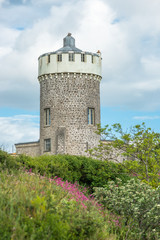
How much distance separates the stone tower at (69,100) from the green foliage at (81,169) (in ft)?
38.7

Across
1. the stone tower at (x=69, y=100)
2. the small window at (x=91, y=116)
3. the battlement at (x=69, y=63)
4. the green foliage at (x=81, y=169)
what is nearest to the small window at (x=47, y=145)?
the stone tower at (x=69, y=100)

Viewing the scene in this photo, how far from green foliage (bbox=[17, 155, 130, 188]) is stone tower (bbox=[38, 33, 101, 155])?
11795 millimetres

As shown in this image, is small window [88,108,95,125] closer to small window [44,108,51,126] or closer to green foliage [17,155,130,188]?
small window [44,108,51,126]

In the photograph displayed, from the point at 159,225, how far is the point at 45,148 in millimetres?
21099

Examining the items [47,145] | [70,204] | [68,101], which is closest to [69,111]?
[68,101]

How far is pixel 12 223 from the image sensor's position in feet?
21.7

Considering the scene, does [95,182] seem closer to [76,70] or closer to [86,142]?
[86,142]

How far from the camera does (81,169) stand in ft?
55.2

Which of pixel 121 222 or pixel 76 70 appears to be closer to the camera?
pixel 121 222

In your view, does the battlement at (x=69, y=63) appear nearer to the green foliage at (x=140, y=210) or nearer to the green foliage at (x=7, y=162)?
the green foliage at (x=7, y=162)

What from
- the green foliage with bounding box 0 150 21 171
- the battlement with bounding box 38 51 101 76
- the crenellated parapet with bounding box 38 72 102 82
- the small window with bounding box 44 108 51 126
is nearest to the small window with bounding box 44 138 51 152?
the small window with bounding box 44 108 51 126

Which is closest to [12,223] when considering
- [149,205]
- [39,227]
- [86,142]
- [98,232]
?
[39,227]

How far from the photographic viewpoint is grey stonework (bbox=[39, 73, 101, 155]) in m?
29.5

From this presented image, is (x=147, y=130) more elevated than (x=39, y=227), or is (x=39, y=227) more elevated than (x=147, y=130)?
(x=147, y=130)
